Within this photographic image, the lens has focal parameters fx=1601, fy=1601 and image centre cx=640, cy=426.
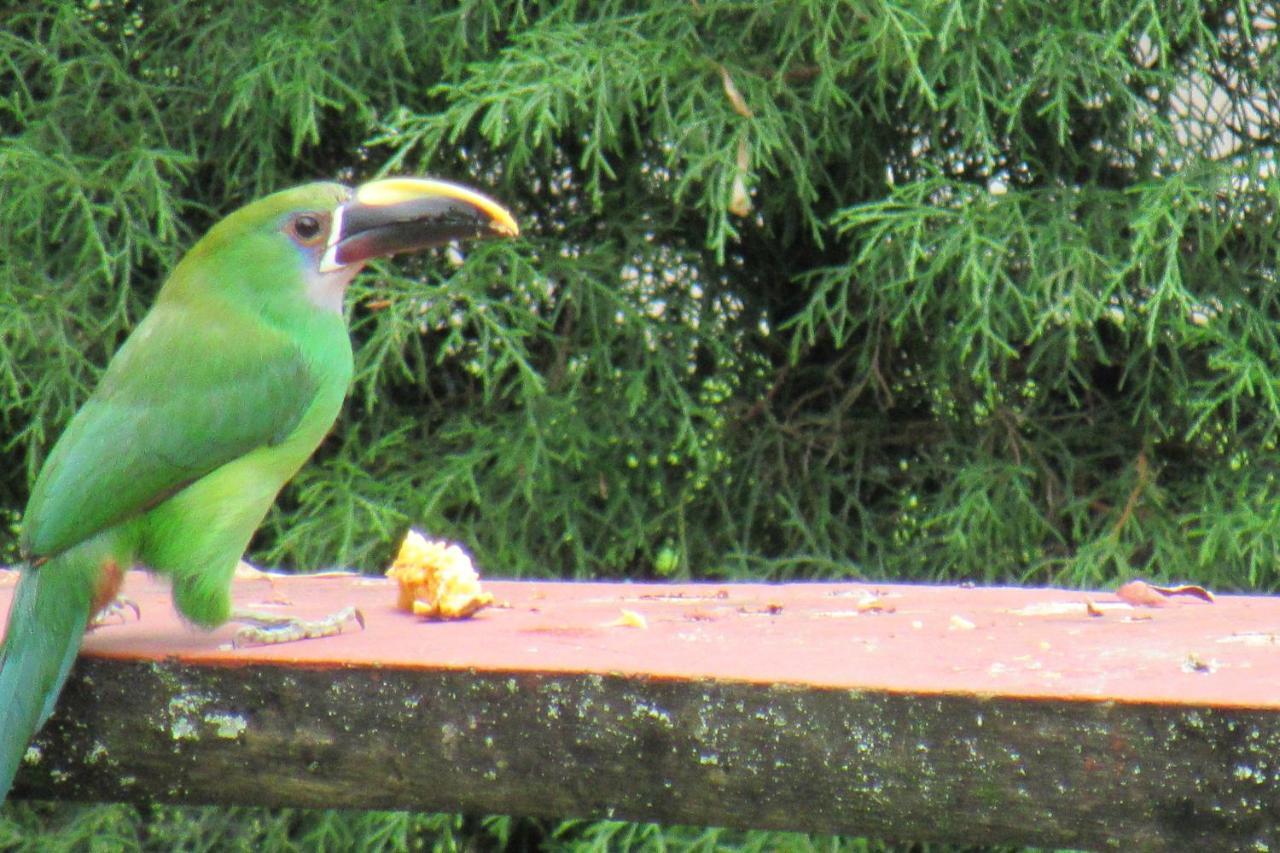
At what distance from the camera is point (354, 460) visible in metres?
2.91

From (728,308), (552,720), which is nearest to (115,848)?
(728,308)

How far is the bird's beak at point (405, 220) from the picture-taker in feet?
6.55

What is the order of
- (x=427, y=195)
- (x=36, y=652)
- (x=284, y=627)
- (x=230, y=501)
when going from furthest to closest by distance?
(x=427, y=195) → (x=230, y=501) → (x=284, y=627) → (x=36, y=652)

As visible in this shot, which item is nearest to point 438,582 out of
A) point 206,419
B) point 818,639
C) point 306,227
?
point 206,419

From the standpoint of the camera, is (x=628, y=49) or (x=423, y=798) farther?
(x=628, y=49)

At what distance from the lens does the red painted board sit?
140 cm

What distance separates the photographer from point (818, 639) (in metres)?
1.62

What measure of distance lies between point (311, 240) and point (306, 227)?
0.07 ft

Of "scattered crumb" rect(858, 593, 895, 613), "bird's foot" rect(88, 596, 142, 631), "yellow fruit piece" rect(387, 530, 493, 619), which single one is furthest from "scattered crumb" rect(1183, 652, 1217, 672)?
"bird's foot" rect(88, 596, 142, 631)

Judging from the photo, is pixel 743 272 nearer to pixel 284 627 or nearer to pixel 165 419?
pixel 165 419

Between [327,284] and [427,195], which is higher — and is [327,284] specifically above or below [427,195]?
below

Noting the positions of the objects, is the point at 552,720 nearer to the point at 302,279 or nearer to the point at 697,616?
the point at 697,616

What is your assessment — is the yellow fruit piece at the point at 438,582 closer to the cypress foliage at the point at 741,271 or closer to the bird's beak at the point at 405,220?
the bird's beak at the point at 405,220

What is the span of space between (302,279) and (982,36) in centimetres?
120
